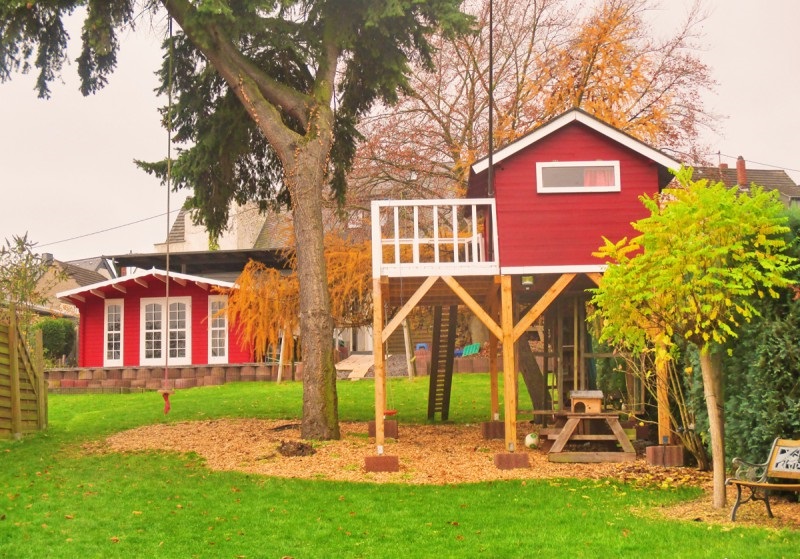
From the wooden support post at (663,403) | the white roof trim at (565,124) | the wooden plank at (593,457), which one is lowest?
the wooden plank at (593,457)

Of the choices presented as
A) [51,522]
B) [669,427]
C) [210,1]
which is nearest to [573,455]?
[669,427]

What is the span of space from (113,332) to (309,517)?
80.1 ft

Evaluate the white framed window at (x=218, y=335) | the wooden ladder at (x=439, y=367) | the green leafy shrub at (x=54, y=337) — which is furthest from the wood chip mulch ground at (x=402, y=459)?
the green leafy shrub at (x=54, y=337)

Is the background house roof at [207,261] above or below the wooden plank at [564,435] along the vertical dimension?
above

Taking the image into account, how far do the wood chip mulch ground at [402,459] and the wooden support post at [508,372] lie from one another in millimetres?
504

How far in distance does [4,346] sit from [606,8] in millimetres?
17742

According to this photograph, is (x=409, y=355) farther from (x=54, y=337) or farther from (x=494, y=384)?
(x=54, y=337)

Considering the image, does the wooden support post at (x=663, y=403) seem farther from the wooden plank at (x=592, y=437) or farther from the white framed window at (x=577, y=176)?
the white framed window at (x=577, y=176)

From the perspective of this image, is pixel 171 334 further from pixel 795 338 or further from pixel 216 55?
pixel 795 338

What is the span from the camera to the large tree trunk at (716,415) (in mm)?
10344

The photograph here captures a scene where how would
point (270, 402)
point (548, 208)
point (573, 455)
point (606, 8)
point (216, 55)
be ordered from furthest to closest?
point (606, 8)
point (270, 402)
point (216, 55)
point (548, 208)
point (573, 455)

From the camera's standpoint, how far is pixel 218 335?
106ft

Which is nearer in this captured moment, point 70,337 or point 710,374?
point 710,374

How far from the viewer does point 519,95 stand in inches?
1006
